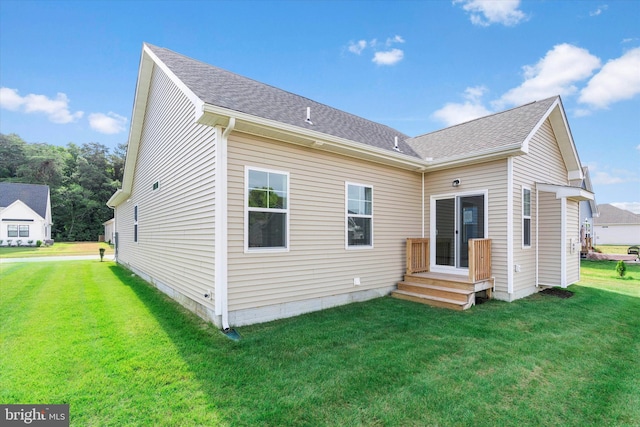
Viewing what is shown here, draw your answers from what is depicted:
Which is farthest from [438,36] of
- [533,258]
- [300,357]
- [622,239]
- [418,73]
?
[622,239]

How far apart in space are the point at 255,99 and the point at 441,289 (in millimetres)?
5538

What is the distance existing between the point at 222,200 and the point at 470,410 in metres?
4.01

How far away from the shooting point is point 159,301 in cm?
653

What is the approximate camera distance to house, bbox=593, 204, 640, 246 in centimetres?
3381

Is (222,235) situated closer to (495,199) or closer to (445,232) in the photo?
(445,232)

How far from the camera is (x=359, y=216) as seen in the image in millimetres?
6559

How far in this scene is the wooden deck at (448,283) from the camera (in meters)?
6.08

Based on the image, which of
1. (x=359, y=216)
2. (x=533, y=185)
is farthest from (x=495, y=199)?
(x=359, y=216)

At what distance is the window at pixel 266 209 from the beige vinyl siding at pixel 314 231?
4.4 inches

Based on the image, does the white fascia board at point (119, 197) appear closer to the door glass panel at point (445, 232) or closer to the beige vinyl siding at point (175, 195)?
the beige vinyl siding at point (175, 195)

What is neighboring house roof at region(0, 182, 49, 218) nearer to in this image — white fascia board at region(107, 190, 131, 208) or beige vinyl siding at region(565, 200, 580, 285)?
white fascia board at region(107, 190, 131, 208)

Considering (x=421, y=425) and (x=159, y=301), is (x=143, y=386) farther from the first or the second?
(x=159, y=301)

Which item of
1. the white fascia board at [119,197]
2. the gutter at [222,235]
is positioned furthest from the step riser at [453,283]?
the white fascia board at [119,197]

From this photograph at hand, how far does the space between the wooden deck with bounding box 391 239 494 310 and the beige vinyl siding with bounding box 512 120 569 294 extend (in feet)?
2.58
